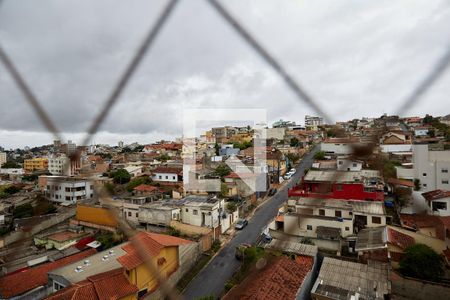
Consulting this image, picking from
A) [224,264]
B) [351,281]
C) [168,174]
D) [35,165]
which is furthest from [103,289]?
[35,165]

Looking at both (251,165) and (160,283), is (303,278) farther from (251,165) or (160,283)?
(251,165)

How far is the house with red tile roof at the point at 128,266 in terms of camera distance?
6176mm

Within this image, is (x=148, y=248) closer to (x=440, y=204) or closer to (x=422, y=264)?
(x=422, y=264)

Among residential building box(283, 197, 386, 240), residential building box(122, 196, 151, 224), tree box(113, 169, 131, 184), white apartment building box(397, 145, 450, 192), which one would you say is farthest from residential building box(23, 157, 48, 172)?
white apartment building box(397, 145, 450, 192)

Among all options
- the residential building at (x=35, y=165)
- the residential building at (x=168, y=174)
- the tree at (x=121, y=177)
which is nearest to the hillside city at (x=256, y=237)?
the residential building at (x=168, y=174)

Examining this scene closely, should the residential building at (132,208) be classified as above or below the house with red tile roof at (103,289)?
above

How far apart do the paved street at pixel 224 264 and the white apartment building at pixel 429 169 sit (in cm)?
572

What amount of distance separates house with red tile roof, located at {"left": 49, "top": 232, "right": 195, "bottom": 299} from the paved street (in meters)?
0.77

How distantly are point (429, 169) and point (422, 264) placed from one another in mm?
7041

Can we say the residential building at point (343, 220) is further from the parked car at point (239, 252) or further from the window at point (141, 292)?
the window at point (141, 292)

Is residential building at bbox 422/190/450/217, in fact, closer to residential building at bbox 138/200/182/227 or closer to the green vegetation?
residential building at bbox 138/200/182/227

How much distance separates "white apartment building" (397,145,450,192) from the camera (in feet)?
33.8

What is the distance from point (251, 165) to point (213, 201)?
6245mm

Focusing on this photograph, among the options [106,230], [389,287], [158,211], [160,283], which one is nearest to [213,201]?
[158,211]
